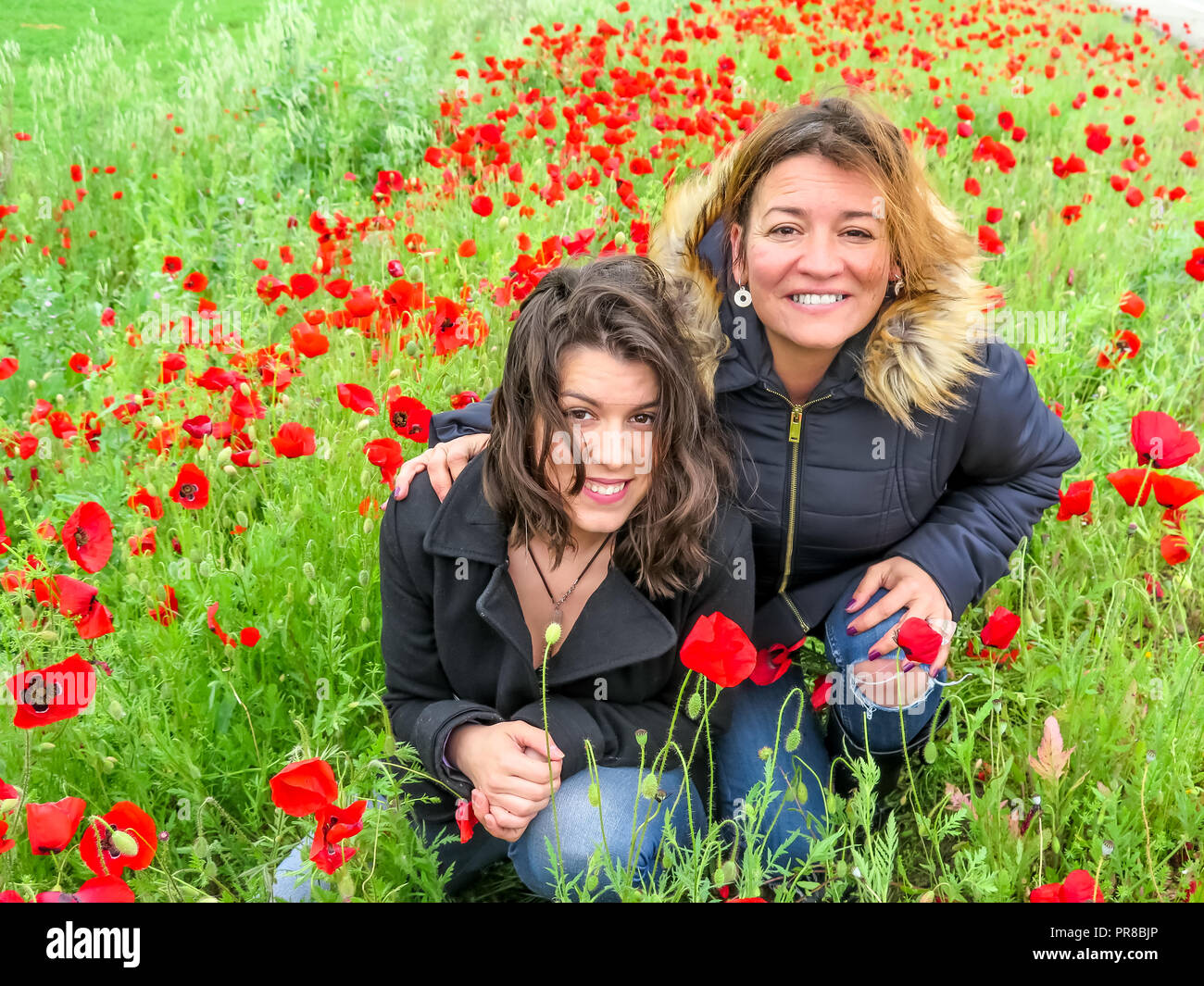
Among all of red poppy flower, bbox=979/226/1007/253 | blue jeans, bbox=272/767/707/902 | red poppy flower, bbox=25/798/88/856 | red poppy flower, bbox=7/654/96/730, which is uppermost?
red poppy flower, bbox=979/226/1007/253

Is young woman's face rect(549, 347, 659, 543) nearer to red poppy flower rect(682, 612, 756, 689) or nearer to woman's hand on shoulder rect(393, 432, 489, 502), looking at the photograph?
woman's hand on shoulder rect(393, 432, 489, 502)

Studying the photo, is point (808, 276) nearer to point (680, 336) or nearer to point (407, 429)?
point (680, 336)

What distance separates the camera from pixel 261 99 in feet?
15.3

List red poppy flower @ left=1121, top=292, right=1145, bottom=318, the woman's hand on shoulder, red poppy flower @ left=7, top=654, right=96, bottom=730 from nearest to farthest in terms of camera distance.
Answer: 1. red poppy flower @ left=7, top=654, right=96, bottom=730
2. the woman's hand on shoulder
3. red poppy flower @ left=1121, top=292, right=1145, bottom=318

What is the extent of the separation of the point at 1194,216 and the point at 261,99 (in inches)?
166

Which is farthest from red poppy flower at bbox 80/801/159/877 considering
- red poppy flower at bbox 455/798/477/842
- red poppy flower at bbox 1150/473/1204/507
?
red poppy flower at bbox 1150/473/1204/507

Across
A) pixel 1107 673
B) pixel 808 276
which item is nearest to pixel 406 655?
pixel 808 276

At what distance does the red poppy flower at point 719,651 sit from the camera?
130cm

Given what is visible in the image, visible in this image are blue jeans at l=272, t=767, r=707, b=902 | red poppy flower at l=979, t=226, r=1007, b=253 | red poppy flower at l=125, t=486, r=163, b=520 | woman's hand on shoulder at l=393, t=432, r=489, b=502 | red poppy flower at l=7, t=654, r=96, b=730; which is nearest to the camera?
red poppy flower at l=7, t=654, r=96, b=730

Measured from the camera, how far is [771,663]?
79.6 inches

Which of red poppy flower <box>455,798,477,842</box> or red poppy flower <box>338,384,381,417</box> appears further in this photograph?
red poppy flower <box>338,384,381,417</box>

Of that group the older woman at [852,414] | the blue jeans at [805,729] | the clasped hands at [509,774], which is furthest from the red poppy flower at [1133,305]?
the clasped hands at [509,774]

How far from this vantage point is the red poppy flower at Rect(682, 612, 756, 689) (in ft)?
4.27

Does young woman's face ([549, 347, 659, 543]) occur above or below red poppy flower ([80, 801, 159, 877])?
above
